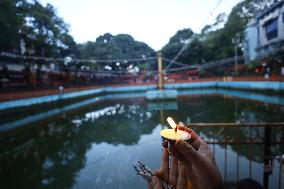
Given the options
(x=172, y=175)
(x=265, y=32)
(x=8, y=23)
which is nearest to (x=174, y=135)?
(x=172, y=175)

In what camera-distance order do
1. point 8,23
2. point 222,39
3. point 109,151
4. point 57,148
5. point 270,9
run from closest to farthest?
point 109,151
point 57,148
point 8,23
point 270,9
point 222,39

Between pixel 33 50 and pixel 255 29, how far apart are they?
26807 mm

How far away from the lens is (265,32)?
30984 millimetres

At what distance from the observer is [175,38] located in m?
50.9

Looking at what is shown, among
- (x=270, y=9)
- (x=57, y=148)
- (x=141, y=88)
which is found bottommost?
(x=57, y=148)

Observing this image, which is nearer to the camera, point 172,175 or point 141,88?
point 172,175

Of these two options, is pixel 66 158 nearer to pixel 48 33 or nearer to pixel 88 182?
pixel 88 182

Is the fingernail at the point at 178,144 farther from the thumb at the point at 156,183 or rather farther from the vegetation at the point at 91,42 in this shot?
the vegetation at the point at 91,42

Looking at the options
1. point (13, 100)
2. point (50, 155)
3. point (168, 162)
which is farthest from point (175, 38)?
point (168, 162)

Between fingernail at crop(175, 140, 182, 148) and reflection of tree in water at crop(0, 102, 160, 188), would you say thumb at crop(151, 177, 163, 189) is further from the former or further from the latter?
reflection of tree in water at crop(0, 102, 160, 188)

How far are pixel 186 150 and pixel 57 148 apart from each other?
734 centimetres

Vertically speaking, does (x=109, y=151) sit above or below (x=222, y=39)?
below

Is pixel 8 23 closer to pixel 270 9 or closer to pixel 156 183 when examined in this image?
pixel 156 183

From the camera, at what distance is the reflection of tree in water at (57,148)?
5.57m
